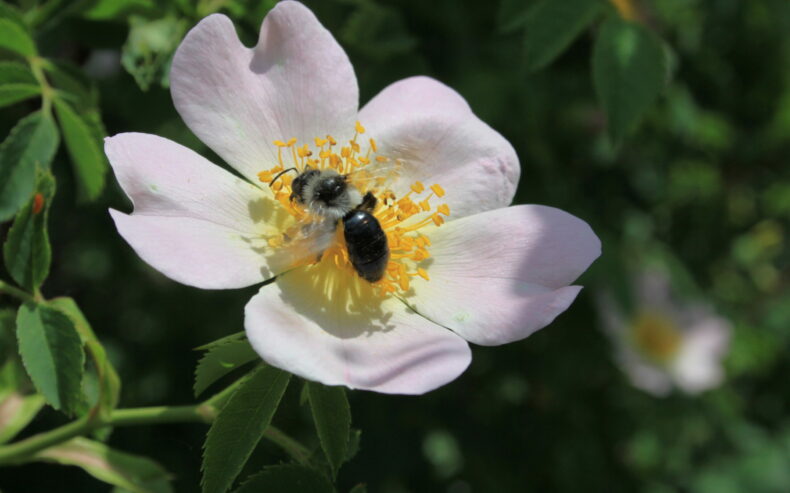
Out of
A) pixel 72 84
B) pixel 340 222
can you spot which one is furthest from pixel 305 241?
pixel 72 84

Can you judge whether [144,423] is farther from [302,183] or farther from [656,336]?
[656,336]

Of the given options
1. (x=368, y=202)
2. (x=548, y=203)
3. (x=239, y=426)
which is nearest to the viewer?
(x=239, y=426)

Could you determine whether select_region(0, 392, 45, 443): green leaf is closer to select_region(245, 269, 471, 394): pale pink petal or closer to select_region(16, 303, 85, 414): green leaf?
select_region(16, 303, 85, 414): green leaf

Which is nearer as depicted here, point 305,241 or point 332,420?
point 332,420

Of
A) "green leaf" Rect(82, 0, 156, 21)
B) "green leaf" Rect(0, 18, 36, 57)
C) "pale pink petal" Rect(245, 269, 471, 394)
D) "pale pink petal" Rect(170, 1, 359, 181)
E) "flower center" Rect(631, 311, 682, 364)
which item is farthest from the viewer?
"flower center" Rect(631, 311, 682, 364)

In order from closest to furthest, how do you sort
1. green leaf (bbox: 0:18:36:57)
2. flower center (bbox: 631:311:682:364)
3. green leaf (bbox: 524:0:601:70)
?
green leaf (bbox: 0:18:36:57) → green leaf (bbox: 524:0:601:70) → flower center (bbox: 631:311:682:364)

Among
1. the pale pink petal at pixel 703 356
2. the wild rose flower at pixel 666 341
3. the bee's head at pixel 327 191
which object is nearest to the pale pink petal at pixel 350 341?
Result: the bee's head at pixel 327 191

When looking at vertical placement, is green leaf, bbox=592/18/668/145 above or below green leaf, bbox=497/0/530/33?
below

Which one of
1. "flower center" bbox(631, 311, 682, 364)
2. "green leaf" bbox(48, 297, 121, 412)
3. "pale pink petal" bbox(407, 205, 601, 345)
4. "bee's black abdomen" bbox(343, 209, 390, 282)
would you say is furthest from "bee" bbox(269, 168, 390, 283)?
"flower center" bbox(631, 311, 682, 364)
